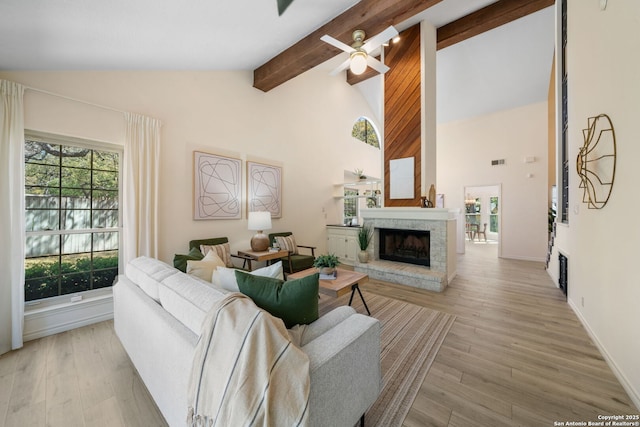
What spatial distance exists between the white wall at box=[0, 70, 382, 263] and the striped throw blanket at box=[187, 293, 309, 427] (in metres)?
2.78

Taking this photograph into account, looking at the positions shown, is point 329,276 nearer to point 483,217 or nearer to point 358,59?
point 358,59

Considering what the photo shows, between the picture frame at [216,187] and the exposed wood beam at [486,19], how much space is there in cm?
460

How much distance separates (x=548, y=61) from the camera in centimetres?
495

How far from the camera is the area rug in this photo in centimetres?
154

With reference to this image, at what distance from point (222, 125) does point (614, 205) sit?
4.60m

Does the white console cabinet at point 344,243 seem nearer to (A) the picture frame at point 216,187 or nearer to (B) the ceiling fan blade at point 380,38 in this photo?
(A) the picture frame at point 216,187

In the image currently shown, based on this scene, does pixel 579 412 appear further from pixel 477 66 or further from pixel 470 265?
pixel 477 66

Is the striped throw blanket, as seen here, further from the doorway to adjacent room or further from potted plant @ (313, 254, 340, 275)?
the doorway to adjacent room

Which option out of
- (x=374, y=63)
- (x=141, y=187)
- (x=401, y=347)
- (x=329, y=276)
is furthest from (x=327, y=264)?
(x=374, y=63)

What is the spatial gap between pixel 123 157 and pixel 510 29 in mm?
6830

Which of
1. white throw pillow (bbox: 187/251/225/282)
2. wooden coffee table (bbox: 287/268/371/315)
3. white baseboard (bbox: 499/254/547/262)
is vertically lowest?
white baseboard (bbox: 499/254/547/262)

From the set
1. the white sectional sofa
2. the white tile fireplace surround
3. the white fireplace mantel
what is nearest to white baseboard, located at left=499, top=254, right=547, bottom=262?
the white tile fireplace surround

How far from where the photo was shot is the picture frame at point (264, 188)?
4215 mm

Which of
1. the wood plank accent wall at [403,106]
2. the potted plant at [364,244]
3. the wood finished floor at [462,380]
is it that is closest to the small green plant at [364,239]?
the potted plant at [364,244]
